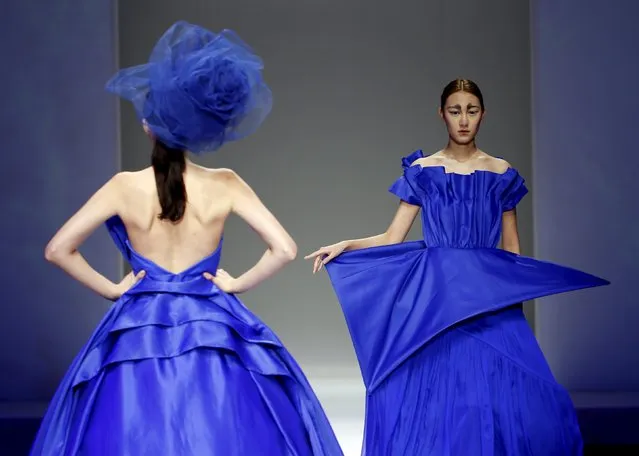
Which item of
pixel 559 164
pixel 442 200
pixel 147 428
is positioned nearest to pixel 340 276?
pixel 442 200

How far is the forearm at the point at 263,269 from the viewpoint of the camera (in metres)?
3.43

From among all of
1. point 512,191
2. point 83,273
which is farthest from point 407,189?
point 83,273

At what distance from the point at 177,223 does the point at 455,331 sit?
3.82 ft

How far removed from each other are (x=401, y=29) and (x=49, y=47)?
242 cm

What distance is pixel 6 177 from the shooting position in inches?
244

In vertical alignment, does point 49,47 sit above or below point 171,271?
above

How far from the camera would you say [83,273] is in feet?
11.3

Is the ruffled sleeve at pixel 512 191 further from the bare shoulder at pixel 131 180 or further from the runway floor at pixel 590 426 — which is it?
the runway floor at pixel 590 426

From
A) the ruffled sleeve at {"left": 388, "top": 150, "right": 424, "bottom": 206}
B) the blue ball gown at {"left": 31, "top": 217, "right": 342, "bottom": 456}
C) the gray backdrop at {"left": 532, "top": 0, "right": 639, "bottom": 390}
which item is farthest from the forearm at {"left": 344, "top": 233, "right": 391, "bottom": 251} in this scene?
the gray backdrop at {"left": 532, "top": 0, "right": 639, "bottom": 390}

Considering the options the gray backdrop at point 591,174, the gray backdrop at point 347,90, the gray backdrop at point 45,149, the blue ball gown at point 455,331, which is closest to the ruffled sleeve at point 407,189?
the blue ball gown at point 455,331

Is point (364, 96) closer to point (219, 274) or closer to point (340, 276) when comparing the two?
point (340, 276)

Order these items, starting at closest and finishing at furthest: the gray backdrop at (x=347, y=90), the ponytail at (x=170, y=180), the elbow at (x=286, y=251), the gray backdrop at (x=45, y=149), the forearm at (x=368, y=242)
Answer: the ponytail at (x=170, y=180) → the elbow at (x=286, y=251) → the forearm at (x=368, y=242) → the gray backdrop at (x=45, y=149) → the gray backdrop at (x=347, y=90)

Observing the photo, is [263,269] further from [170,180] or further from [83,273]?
[83,273]

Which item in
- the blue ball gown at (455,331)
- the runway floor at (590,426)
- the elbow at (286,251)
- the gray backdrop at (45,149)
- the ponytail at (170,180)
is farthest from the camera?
the gray backdrop at (45,149)
